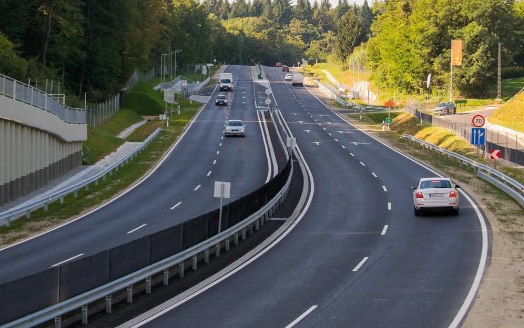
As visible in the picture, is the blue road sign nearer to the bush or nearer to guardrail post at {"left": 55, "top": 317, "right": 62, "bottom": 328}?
guardrail post at {"left": 55, "top": 317, "right": 62, "bottom": 328}

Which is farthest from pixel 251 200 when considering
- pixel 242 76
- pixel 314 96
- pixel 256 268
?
pixel 242 76

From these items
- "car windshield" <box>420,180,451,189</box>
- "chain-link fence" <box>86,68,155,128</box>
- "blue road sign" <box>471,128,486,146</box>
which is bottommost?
"car windshield" <box>420,180,451,189</box>

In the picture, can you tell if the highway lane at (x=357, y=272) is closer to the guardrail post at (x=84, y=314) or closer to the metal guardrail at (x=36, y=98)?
the guardrail post at (x=84, y=314)

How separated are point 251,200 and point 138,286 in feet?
35.1

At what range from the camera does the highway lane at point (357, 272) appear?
1805 centimetres

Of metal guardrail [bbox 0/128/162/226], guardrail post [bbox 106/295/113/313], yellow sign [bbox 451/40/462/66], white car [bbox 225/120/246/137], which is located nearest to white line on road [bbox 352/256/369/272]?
guardrail post [bbox 106/295/113/313]

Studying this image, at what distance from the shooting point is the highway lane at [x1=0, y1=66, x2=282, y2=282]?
2767 cm

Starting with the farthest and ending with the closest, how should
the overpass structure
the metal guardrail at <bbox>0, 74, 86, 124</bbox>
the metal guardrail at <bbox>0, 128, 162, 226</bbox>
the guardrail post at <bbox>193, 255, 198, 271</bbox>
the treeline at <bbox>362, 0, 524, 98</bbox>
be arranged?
the treeline at <bbox>362, 0, 524, 98</bbox>, the overpass structure, the metal guardrail at <bbox>0, 74, 86, 124</bbox>, the metal guardrail at <bbox>0, 128, 162, 226</bbox>, the guardrail post at <bbox>193, 255, 198, 271</bbox>

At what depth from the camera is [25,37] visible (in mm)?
78312

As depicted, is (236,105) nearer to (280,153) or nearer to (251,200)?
(280,153)

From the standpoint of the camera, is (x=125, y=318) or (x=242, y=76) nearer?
(x=125, y=318)

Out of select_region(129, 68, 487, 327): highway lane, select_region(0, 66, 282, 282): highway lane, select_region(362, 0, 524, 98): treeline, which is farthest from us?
select_region(362, 0, 524, 98): treeline

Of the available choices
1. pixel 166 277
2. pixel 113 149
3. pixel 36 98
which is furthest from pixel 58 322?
pixel 113 149

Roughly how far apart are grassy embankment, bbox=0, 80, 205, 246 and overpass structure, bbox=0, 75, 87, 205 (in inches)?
105
